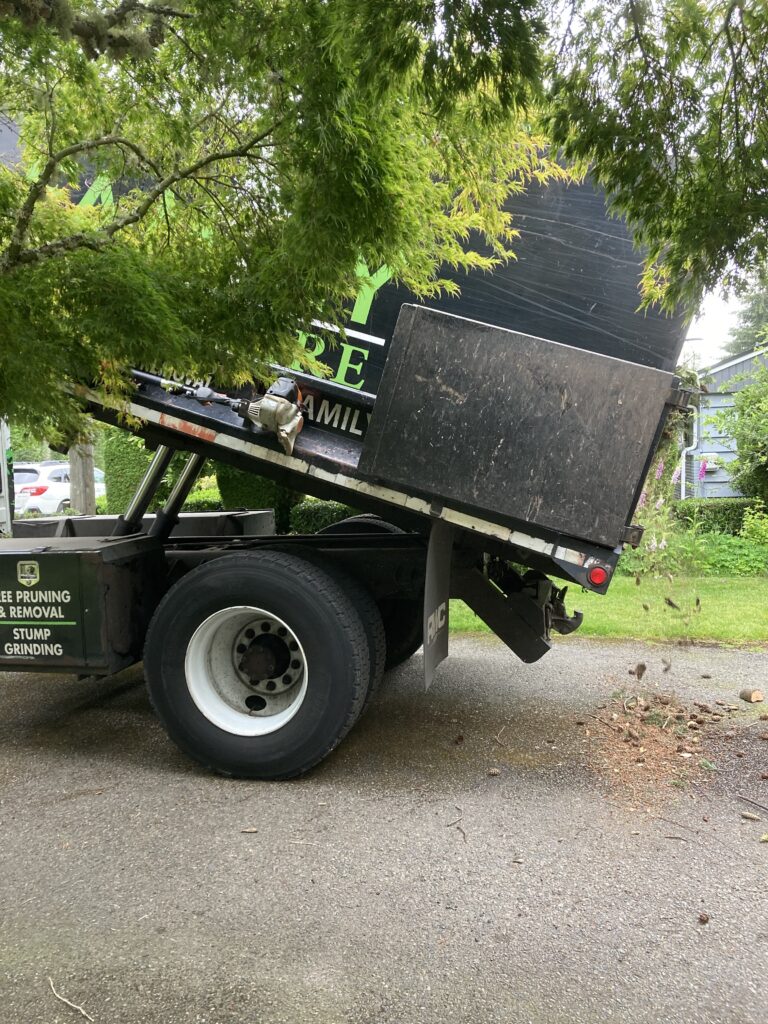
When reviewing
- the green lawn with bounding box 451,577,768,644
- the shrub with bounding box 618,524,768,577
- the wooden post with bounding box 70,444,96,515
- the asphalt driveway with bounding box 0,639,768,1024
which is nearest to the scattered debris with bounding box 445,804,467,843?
the asphalt driveway with bounding box 0,639,768,1024

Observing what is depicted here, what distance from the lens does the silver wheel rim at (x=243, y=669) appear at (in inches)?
171

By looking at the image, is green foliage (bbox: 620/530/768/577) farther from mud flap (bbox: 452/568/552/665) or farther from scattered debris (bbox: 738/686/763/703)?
mud flap (bbox: 452/568/552/665)

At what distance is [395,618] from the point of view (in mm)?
5816

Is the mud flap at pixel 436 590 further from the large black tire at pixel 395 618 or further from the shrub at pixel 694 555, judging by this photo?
the shrub at pixel 694 555

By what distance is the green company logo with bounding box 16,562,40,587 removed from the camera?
4.55m

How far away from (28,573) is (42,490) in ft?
73.1

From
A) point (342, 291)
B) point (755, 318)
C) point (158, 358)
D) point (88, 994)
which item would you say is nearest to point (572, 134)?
point (342, 291)

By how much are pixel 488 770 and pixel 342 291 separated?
99.2 inches

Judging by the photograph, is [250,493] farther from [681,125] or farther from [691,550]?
[681,125]

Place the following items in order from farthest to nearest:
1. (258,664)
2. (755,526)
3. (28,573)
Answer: (755,526), (28,573), (258,664)

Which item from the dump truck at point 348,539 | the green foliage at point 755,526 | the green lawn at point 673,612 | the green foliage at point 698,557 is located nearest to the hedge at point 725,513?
the green foliage at point 755,526

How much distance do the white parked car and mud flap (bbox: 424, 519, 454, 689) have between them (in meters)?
20.4

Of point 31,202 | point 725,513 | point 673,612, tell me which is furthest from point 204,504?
point 725,513

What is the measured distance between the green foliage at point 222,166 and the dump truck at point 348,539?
494mm
